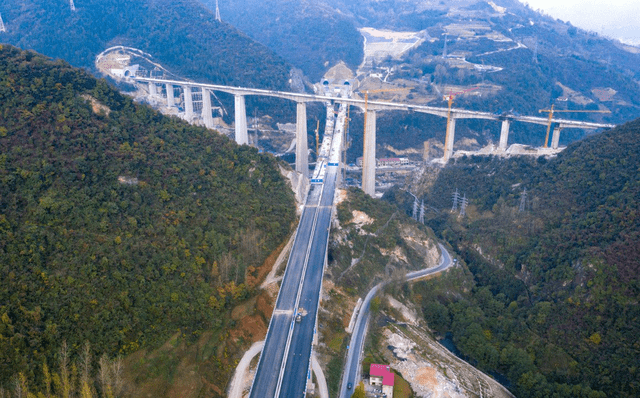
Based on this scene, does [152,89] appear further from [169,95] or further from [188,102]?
[188,102]

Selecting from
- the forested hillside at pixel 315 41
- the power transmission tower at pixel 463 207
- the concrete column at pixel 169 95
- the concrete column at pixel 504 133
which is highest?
the forested hillside at pixel 315 41

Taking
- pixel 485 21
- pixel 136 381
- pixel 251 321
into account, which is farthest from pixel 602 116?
pixel 136 381

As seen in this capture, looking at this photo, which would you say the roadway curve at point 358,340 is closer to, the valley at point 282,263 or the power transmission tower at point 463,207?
the valley at point 282,263

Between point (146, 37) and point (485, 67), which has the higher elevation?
point (146, 37)

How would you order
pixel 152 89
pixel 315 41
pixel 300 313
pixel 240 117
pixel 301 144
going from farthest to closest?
pixel 315 41 < pixel 152 89 < pixel 240 117 < pixel 301 144 < pixel 300 313

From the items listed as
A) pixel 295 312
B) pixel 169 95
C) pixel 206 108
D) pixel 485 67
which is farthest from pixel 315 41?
pixel 295 312

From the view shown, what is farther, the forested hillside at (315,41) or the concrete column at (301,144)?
the forested hillside at (315,41)

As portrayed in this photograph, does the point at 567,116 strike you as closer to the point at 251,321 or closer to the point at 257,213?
the point at 257,213

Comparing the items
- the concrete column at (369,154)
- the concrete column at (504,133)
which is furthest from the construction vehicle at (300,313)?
the concrete column at (504,133)
